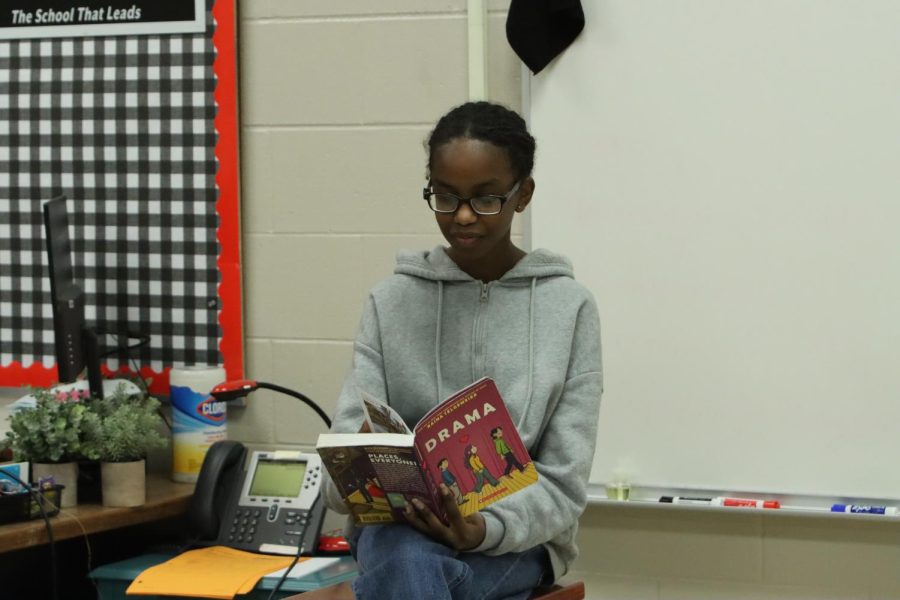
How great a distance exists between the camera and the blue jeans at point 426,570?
1588 millimetres

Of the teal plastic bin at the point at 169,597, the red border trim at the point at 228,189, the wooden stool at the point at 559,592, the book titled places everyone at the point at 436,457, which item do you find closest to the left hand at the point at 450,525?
the book titled places everyone at the point at 436,457

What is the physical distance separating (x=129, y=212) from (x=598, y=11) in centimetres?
116

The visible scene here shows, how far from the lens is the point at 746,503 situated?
2.37 m

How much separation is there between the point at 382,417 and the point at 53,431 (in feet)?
3.33

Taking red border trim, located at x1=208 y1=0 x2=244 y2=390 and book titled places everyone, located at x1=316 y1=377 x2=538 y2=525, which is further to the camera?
red border trim, located at x1=208 y1=0 x2=244 y2=390

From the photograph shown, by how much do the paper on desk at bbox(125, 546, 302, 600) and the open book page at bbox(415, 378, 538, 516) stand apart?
729mm

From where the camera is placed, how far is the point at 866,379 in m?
2.31

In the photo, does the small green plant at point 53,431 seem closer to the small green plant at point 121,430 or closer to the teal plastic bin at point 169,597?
the small green plant at point 121,430

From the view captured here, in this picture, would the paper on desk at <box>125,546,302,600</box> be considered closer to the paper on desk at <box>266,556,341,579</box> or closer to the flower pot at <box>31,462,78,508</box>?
the paper on desk at <box>266,556,341,579</box>

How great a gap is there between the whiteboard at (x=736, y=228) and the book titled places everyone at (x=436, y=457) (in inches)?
35.0

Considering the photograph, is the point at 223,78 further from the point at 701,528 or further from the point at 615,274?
the point at 701,528

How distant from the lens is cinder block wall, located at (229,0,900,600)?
250 centimetres

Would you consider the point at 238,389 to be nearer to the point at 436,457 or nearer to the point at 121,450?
the point at 121,450

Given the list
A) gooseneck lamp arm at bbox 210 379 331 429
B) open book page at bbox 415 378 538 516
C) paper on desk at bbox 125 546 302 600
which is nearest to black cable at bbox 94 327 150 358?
gooseneck lamp arm at bbox 210 379 331 429
